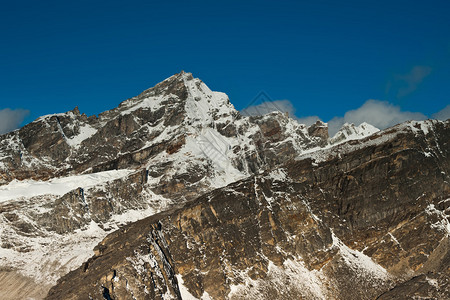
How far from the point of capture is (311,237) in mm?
103000

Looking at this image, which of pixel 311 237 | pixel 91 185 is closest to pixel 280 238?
pixel 311 237

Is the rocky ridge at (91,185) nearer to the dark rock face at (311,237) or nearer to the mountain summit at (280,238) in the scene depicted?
the mountain summit at (280,238)

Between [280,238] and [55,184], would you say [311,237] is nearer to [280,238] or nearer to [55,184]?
[280,238]

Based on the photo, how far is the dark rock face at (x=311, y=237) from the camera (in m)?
94.4

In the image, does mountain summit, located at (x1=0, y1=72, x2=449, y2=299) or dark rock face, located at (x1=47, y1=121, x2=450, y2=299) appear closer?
dark rock face, located at (x1=47, y1=121, x2=450, y2=299)

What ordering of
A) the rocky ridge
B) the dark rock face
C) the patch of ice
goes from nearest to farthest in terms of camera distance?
the dark rock face < the rocky ridge < the patch of ice

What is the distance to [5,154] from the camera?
192 meters

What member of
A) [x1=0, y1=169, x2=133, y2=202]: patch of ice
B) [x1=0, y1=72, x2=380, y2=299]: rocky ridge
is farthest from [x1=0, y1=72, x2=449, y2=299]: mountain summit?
[x1=0, y1=169, x2=133, y2=202]: patch of ice

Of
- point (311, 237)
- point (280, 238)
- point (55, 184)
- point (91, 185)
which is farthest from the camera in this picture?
point (55, 184)

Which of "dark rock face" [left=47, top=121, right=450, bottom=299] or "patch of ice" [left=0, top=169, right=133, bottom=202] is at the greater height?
"patch of ice" [left=0, top=169, right=133, bottom=202]

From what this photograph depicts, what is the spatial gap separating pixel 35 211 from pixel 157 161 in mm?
44957

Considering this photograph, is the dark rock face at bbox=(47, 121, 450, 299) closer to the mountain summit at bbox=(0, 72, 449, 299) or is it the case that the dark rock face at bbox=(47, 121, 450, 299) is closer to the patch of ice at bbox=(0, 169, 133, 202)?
the mountain summit at bbox=(0, 72, 449, 299)

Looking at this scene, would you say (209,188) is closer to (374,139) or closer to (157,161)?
(157,161)

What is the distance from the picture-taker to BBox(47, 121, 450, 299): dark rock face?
310 ft
